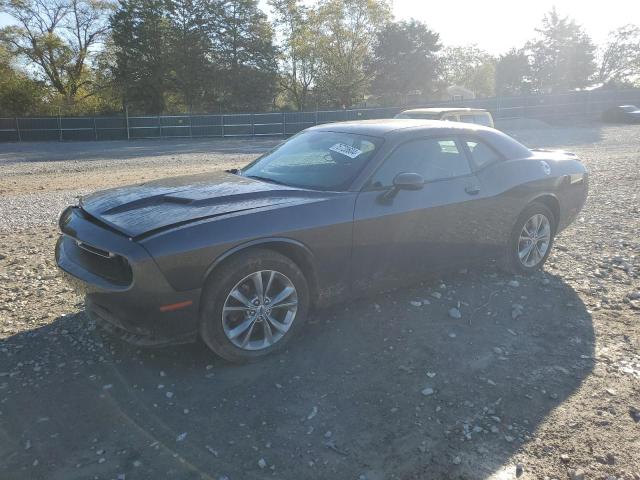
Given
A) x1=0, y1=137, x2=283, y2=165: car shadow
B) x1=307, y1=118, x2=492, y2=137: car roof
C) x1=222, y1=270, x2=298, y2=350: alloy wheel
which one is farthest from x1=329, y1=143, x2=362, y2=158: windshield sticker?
x1=0, y1=137, x2=283, y2=165: car shadow

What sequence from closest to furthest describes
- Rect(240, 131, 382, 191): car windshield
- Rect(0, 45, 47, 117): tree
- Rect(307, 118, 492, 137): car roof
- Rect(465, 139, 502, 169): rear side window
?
1. Rect(240, 131, 382, 191): car windshield
2. Rect(307, 118, 492, 137): car roof
3. Rect(465, 139, 502, 169): rear side window
4. Rect(0, 45, 47, 117): tree

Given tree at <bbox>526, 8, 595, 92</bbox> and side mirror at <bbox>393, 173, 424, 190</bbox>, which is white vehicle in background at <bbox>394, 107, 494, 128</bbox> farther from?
tree at <bbox>526, 8, 595, 92</bbox>

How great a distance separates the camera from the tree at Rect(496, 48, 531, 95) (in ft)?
197

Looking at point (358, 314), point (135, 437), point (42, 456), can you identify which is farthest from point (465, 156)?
point (42, 456)

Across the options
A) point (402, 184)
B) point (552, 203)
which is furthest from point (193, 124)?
point (402, 184)

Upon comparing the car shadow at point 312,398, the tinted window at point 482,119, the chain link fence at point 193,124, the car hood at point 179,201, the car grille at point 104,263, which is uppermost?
the chain link fence at point 193,124

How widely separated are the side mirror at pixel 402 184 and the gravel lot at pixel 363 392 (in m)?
1.00

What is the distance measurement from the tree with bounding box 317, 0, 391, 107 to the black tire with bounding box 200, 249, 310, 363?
1884 inches

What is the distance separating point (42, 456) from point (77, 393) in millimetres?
570

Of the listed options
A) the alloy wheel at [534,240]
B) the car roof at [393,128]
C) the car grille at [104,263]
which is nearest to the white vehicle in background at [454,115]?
the alloy wheel at [534,240]

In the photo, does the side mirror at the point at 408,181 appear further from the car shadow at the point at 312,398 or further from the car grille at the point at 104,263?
the car grille at the point at 104,263

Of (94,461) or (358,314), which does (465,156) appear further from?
(94,461)

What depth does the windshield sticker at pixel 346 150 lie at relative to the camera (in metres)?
4.17

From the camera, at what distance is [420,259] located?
425 centimetres
